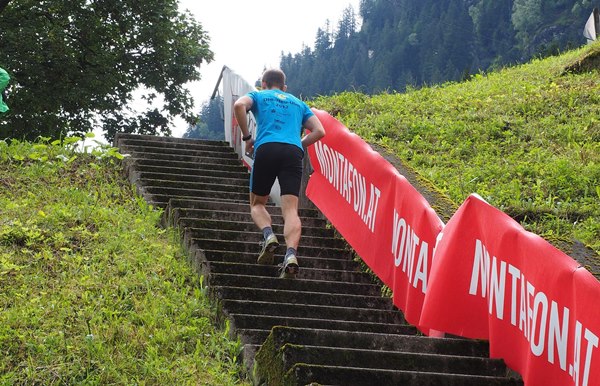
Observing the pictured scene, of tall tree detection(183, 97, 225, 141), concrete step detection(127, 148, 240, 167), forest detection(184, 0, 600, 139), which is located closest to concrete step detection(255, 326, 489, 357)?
concrete step detection(127, 148, 240, 167)

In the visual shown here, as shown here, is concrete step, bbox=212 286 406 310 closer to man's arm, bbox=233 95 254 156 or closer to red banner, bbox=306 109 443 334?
red banner, bbox=306 109 443 334

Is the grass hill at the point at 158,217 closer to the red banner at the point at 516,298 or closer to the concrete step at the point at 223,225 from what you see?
the concrete step at the point at 223,225

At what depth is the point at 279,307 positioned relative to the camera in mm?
7305

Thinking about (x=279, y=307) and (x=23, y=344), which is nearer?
(x=23, y=344)

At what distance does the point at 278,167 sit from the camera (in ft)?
26.8

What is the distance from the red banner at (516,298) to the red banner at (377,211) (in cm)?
61

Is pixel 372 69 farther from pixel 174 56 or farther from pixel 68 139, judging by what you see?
pixel 68 139

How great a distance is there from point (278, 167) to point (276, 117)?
1.37 feet

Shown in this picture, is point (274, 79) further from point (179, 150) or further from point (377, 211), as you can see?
point (179, 150)

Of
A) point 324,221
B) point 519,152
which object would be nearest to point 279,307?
point 324,221

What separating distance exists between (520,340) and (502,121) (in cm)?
838

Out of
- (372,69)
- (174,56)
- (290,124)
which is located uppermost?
(372,69)

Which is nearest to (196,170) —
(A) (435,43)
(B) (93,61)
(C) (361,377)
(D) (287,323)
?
(D) (287,323)

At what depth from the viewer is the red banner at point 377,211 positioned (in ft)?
24.3
